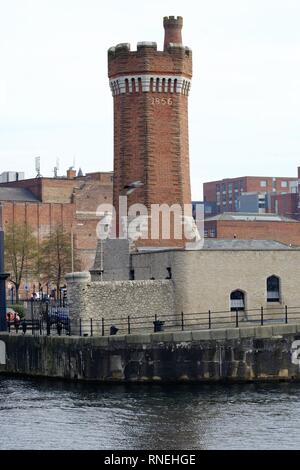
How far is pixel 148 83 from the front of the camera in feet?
228

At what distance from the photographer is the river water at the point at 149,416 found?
4169 centimetres

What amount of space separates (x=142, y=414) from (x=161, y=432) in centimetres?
395

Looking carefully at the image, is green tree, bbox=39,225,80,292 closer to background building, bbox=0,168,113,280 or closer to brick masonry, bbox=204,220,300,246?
background building, bbox=0,168,113,280

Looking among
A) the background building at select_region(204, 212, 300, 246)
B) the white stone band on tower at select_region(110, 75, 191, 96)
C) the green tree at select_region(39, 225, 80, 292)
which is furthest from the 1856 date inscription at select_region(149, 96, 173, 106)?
the background building at select_region(204, 212, 300, 246)

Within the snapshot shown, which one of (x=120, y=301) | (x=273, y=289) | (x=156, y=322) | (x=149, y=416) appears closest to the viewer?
(x=149, y=416)

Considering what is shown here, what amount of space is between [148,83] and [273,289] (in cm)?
1477

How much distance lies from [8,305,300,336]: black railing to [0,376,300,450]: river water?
4.04m

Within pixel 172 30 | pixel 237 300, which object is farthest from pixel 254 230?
pixel 237 300

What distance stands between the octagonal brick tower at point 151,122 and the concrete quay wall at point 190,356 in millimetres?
13992

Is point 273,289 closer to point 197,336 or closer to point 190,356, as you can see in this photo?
point 197,336

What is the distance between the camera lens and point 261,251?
2539 inches

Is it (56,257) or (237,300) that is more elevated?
(56,257)

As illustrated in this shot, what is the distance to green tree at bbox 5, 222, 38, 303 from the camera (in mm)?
109312
